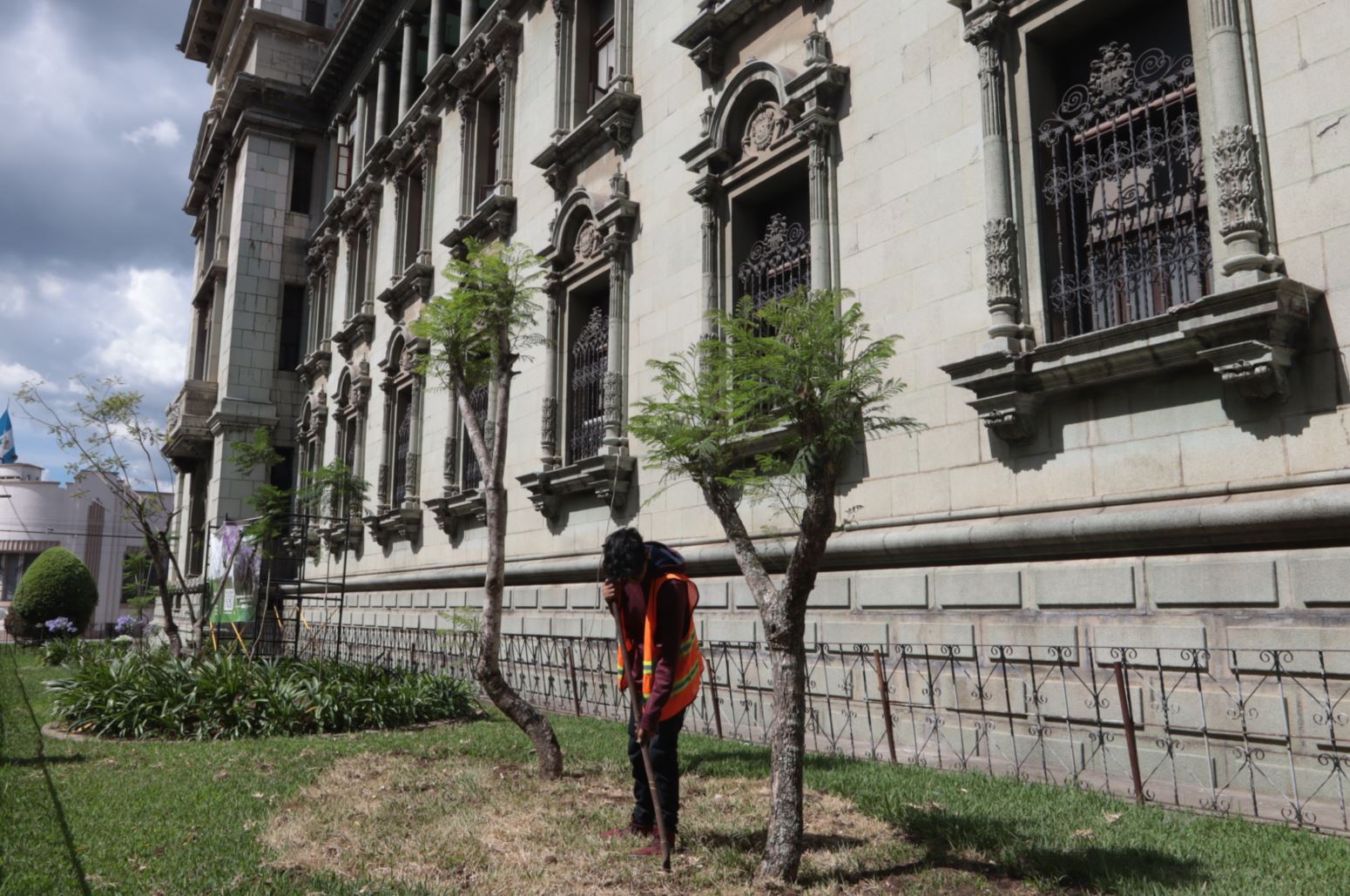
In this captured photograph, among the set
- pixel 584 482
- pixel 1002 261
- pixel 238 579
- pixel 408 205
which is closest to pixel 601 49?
pixel 584 482

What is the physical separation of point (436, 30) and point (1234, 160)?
68.4 feet

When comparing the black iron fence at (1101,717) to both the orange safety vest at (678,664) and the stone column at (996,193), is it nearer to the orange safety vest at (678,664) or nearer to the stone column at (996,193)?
the stone column at (996,193)

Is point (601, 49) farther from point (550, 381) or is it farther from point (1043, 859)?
point (1043, 859)

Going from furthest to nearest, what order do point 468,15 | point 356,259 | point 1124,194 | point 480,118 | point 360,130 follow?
point 360,130, point 356,259, point 468,15, point 480,118, point 1124,194

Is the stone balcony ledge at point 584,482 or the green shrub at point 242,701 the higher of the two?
the stone balcony ledge at point 584,482

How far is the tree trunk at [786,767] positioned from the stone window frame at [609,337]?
840 centimetres

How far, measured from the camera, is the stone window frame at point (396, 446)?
849 inches

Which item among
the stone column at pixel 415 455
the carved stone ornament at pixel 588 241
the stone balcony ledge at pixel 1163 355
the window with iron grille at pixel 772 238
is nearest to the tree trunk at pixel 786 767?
the stone balcony ledge at pixel 1163 355

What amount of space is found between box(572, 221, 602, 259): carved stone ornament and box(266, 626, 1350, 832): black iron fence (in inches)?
295

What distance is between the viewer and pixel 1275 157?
7.34 m

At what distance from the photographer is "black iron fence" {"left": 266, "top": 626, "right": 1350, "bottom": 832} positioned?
660 centimetres

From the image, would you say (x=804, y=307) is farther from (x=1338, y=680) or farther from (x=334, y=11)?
(x=334, y=11)

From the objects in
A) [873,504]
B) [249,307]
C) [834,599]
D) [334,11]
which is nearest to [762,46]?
[873,504]

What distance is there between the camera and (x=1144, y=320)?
768cm
